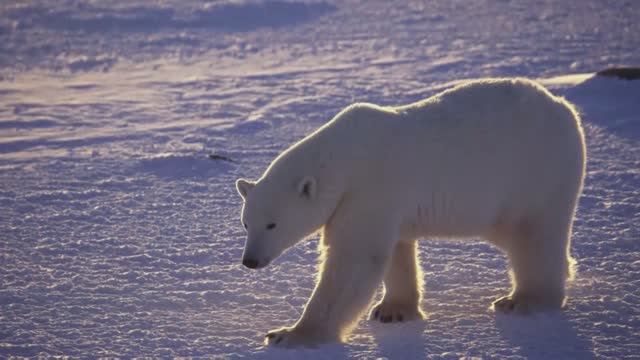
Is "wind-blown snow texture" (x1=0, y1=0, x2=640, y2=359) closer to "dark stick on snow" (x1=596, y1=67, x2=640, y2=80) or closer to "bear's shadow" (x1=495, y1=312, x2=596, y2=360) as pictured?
"bear's shadow" (x1=495, y1=312, x2=596, y2=360)

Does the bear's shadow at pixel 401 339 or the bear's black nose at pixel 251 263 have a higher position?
the bear's black nose at pixel 251 263

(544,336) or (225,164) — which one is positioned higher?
(225,164)

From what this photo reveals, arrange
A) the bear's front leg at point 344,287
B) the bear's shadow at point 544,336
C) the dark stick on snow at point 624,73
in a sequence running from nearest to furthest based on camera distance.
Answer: the bear's shadow at point 544,336 < the bear's front leg at point 344,287 < the dark stick on snow at point 624,73

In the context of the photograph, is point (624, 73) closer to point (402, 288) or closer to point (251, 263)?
point (402, 288)

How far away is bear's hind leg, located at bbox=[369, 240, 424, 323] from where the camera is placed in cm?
448

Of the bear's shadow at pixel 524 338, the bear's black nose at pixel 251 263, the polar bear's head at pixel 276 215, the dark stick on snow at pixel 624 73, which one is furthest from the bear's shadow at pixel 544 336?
the dark stick on snow at pixel 624 73

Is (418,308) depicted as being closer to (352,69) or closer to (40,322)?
(40,322)

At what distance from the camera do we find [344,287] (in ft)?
13.2

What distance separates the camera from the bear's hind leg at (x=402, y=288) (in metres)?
4.48

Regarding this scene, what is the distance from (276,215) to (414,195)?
69 centimetres

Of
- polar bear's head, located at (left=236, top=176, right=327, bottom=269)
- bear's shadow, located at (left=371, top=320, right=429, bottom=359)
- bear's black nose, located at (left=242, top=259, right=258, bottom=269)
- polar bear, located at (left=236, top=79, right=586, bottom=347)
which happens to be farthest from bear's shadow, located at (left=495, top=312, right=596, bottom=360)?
bear's black nose, located at (left=242, top=259, right=258, bottom=269)

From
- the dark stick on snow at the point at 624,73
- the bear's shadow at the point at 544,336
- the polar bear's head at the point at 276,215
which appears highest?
the dark stick on snow at the point at 624,73

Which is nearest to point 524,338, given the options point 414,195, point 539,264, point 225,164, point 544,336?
point 544,336

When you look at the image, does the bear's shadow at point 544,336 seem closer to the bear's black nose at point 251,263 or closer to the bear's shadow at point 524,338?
the bear's shadow at point 524,338
